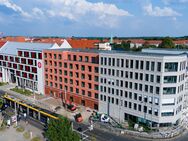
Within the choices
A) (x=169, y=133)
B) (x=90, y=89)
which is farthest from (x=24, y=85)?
(x=169, y=133)

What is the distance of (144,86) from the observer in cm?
7112

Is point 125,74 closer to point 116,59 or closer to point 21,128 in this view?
point 116,59

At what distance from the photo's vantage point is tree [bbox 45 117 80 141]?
2142 inches

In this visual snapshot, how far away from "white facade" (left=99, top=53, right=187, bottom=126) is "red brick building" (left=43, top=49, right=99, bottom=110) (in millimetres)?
5664

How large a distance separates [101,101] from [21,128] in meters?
29.5

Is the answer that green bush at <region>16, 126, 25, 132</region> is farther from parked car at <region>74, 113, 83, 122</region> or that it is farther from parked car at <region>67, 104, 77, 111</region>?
parked car at <region>67, 104, 77, 111</region>

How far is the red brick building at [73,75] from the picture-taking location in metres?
86.3

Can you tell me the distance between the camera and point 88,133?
68688 millimetres

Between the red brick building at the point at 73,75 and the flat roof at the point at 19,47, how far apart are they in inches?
275

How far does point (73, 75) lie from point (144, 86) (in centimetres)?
3285

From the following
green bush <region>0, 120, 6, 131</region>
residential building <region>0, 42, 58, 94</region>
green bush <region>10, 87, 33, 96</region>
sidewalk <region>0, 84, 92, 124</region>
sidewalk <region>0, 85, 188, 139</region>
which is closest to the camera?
sidewalk <region>0, 85, 188, 139</region>

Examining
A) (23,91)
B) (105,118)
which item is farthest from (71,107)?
(23,91)

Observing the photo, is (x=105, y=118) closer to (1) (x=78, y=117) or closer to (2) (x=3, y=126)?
(1) (x=78, y=117)

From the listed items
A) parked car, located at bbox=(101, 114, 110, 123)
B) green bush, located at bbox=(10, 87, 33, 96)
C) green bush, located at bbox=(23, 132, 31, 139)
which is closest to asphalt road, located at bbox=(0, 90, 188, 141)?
green bush, located at bbox=(23, 132, 31, 139)
